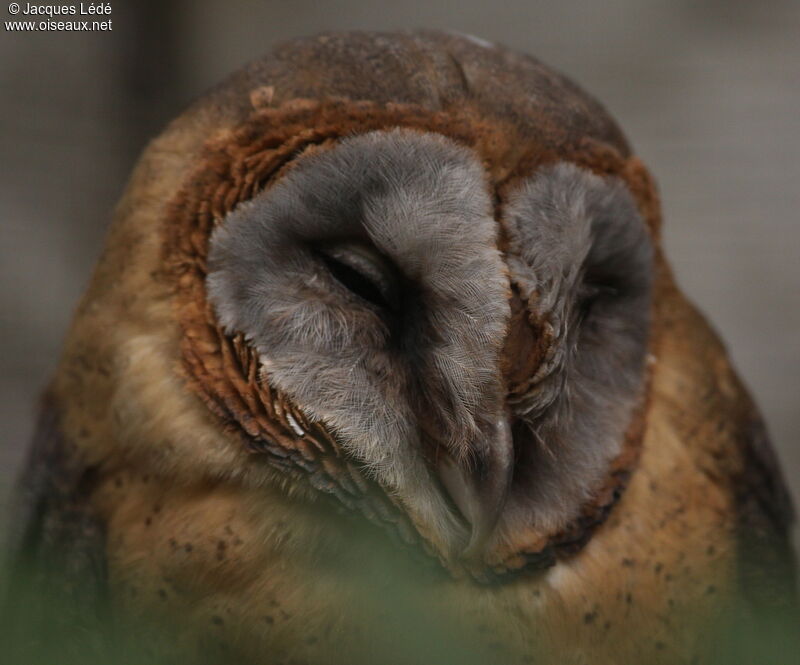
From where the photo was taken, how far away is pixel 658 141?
3.74 metres

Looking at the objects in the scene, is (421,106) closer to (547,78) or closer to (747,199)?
(547,78)

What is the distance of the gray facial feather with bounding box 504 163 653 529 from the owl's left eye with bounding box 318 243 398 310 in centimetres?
18

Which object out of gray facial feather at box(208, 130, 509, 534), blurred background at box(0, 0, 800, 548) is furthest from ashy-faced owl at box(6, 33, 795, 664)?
blurred background at box(0, 0, 800, 548)

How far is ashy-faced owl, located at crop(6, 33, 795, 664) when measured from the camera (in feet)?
4.57

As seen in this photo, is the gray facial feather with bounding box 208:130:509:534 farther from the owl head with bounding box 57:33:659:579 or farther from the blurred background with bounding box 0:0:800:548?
the blurred background with bounding box 0:0:800:548

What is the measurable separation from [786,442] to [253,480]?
2.85m

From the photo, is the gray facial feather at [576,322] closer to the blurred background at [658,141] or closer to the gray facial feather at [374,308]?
the gray facial feather at [374,308]

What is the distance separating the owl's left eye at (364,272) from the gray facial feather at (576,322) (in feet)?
0.59

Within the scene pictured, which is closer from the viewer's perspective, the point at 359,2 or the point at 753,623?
the point at 753,623

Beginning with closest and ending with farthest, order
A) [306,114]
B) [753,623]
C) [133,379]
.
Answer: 1. [306,114]
2. [133,379]
3. [753,623]

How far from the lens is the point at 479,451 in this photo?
137 centimetres

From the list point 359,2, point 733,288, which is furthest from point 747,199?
point 359,2

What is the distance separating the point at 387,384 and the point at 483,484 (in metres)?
0.20

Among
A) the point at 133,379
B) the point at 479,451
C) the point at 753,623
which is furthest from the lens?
the point at 753,623
